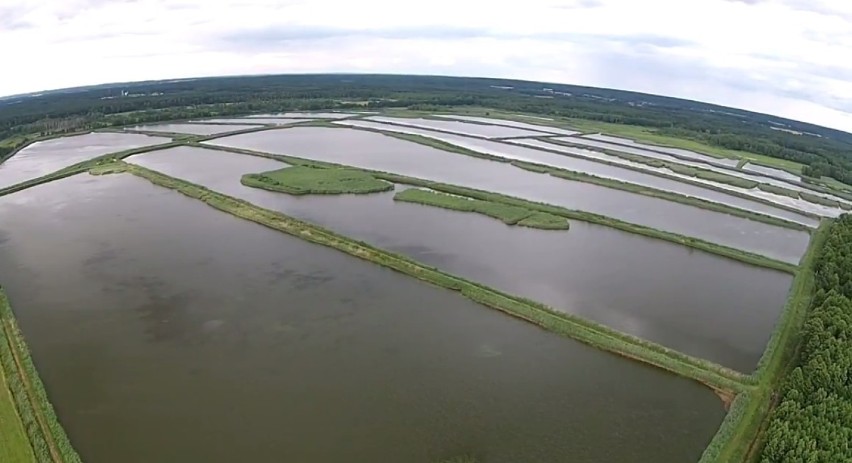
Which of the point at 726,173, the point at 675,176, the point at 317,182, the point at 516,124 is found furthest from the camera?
the point at 516,124

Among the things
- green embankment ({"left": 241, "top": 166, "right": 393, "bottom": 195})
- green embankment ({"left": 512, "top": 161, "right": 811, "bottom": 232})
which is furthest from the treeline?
green embankment ({"left": 241, "top": 166, "right": 393, "bottom": 195})

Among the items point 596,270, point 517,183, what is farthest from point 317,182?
point 596,270

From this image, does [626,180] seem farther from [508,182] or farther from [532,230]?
[532,230]

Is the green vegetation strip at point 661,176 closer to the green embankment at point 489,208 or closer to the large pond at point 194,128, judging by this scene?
the green embankment at point 489,208

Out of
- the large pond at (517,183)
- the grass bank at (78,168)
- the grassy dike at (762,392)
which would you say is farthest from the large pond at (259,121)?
the grassy dike at (762,392)

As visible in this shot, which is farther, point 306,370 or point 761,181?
point 761,181

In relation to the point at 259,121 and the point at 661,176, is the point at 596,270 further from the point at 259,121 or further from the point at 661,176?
the point at 259,121
